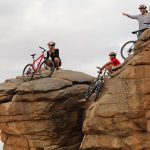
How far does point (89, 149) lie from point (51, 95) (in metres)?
6.14

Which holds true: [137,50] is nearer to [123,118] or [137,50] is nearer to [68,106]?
[123,118]

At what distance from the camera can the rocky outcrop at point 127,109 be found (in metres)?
30.8

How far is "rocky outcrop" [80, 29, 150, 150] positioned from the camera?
30.8 meters

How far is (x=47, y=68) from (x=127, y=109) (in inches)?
427

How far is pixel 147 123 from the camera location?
1207 inches

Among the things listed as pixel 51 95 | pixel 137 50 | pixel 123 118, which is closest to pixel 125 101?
pixel 123 118

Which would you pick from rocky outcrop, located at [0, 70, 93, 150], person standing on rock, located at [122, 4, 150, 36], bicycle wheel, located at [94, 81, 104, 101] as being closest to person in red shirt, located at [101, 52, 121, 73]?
bicycle wheel, located at [94, 81, 104, 101]

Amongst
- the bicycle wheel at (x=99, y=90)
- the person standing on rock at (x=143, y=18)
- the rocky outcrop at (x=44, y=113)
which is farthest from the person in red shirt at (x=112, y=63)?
the rocky outcrop at (x=44, y=113)

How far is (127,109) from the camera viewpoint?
102 feet

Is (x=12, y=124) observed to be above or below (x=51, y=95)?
below

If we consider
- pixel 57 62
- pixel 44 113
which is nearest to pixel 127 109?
pixel 44 113

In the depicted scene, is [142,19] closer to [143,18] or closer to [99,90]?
[143,18]

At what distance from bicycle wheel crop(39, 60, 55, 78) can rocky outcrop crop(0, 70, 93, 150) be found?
0.68 metres

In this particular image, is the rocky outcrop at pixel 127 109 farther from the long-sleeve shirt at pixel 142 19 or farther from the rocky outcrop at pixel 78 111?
the long-sleeve shirt at pixel 142 19
